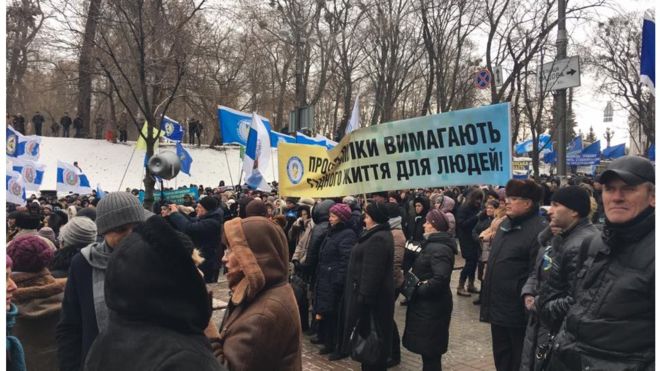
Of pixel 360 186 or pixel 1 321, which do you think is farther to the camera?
pixel 360 186

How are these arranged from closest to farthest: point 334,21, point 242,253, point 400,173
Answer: point 242,253
point 400,173
point 334,21

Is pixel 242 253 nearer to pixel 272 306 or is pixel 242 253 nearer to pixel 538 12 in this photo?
pixel 272 306

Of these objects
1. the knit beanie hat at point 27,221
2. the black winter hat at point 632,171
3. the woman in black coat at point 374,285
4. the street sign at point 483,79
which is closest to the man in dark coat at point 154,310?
the black winter hat at point 632,171

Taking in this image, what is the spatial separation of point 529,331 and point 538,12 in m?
13.9

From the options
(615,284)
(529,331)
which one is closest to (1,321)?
(615,284)

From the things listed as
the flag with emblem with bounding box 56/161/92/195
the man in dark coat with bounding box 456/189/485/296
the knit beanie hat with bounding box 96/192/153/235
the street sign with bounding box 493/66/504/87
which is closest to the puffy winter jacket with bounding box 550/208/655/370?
the knit beanie hat with bounding box 96/192/153/235

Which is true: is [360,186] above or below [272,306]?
above


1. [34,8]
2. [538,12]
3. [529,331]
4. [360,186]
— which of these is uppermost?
[34,8]

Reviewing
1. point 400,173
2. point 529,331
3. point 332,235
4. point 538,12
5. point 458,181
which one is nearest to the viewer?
point 529,331

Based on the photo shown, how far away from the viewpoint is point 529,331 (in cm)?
419

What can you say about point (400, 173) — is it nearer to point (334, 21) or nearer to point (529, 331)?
point (529, 331)

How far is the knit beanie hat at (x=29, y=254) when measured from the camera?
3.89m

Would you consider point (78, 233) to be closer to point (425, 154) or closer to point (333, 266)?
point (333, 266)

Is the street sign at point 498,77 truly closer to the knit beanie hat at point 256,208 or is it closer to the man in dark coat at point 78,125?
the knit beanie hat at point 256,208
